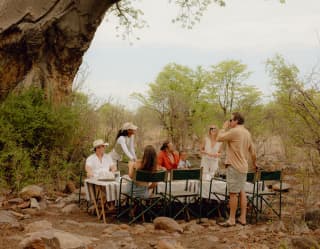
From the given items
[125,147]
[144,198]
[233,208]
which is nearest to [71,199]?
→ [125,147]

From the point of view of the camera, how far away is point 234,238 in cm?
696

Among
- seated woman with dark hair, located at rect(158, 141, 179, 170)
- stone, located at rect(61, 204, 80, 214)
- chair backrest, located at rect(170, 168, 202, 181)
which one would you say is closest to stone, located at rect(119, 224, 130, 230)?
chair backrest, located at rect(170, 168, 202, 181)

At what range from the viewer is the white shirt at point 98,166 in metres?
8.84

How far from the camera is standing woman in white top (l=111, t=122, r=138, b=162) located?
9.57 metres

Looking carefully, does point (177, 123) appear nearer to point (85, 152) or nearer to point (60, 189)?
point (85, 152)

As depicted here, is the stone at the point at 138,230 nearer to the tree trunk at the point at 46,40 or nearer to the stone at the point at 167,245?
the stone at the point at 167,245

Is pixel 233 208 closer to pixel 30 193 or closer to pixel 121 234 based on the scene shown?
pixel 121 234

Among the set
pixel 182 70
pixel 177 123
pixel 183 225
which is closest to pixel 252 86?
pixel 182 70

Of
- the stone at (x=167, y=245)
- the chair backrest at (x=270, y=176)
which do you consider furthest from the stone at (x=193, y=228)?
the stone at (x=167, y=245)

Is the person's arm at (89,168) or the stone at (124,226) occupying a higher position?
the person's arm at (89,168)

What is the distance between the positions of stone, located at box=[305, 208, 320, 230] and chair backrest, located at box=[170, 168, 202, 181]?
1922 mm

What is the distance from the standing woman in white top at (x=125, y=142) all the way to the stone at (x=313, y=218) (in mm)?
3340

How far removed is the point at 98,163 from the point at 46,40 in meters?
4.96

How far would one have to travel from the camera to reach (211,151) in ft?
33.1
